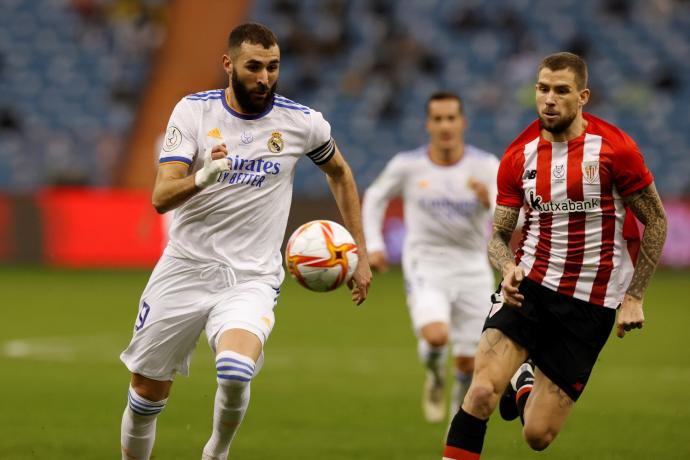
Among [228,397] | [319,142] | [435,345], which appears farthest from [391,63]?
[228,397]

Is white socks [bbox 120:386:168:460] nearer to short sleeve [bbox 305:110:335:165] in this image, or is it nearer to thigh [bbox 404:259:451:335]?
short sleeve [bbox 305:110:335:165]

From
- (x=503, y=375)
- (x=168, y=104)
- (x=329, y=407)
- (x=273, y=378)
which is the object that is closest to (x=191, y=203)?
(x=503, y=375)

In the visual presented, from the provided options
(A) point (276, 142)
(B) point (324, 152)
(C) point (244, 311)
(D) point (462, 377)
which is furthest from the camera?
(D) point (462, 377)

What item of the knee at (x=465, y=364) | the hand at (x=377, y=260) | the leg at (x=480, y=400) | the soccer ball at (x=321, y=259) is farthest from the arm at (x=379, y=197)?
the leg at (x=480, y=400)

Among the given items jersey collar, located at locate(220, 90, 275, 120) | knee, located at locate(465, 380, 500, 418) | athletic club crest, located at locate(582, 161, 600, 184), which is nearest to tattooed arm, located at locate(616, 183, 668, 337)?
athletic club crest, located at locate(582, 161, 600, 184)

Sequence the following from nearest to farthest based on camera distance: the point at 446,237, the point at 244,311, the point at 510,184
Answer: the point at 244,311
the point at 510,184
the point at 446,237

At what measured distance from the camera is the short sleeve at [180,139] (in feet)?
21.7

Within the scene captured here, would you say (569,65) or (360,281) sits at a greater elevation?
(569,65)

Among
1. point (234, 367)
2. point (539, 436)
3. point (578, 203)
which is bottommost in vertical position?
point (539, 436)

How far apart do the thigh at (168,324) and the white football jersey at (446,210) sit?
132 inches

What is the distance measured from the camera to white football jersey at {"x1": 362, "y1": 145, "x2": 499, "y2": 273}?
33.2 ft

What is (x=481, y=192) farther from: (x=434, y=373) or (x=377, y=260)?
(x=434, y=373)

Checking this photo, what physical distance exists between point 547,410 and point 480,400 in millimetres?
587

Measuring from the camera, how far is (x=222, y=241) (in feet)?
22.6
